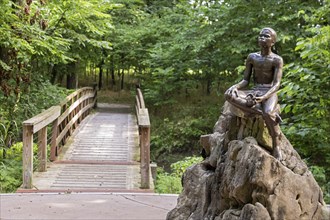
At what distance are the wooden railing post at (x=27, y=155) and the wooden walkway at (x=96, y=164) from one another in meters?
0.17

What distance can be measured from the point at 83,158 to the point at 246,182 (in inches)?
228

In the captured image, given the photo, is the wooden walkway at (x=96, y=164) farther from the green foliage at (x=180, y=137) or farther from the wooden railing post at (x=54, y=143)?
the green foliage at (x=180, y=137)

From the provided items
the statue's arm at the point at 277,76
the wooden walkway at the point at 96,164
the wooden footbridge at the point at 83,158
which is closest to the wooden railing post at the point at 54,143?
the wooden footbridge at the point at 83,158

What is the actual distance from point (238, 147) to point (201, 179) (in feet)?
2.14

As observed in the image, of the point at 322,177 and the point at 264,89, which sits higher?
the point at 264,89

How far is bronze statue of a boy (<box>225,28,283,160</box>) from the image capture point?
3592mm

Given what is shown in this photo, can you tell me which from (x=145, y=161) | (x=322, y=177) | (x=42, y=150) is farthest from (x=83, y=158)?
(x=322, y=177)

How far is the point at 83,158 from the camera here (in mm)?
8727

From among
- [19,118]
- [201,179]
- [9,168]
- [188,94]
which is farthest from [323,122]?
[188,94]

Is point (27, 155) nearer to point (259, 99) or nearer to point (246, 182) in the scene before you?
point (246, 182)

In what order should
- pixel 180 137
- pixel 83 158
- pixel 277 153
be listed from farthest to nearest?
pixel 180 137 → pixel 83 158 → pixel 277 153

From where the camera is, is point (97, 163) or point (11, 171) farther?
point (97, 163)

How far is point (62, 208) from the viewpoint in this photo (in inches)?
214

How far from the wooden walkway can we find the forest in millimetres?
675
